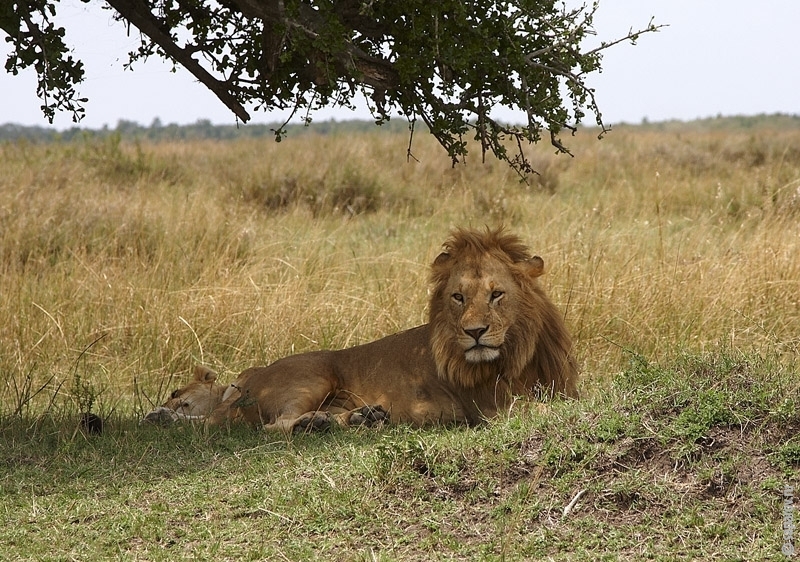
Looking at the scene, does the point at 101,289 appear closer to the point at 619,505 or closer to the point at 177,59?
the point at 177,59

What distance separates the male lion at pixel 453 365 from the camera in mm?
6344

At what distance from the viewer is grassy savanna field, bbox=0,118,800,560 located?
467 cm

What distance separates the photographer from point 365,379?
681 centimetres

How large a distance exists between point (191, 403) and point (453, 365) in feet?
5.99

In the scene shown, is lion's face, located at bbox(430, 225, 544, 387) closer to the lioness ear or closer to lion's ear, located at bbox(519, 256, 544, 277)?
lion's ear, located at bbox(519, 256, 544, 277)

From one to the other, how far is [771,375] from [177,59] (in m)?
3.92

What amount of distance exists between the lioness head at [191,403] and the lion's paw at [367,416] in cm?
110

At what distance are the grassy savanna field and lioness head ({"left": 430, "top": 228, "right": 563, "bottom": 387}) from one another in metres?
0.41

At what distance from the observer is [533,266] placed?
6527 millimetres

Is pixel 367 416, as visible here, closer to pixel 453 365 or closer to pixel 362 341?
pixel 453 365

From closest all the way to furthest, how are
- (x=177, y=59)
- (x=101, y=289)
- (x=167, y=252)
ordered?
1. (x=177, y=59)
2. (x=101, y=289)
3. (x=167, y=252)

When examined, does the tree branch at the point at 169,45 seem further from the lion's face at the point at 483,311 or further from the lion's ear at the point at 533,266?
the lion's ear at the point at 533,266

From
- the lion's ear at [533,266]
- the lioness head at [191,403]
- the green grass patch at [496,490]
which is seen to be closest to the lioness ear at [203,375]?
the lioness head at [191,403]

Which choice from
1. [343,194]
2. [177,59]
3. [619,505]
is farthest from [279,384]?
[343,194]
